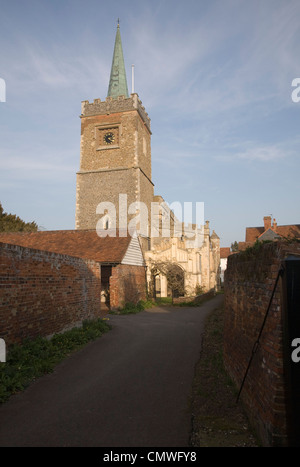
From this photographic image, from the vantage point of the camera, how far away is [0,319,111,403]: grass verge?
5426mm

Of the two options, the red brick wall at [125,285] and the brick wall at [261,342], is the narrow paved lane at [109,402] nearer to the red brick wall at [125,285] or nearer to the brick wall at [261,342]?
the brick wall at [261,342]

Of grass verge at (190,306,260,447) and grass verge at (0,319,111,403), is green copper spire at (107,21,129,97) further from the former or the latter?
grass verge at (190,306,260,447)

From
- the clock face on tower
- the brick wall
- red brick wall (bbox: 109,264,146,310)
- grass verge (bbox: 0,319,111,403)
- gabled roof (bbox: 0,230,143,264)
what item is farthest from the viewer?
the clock face on tower

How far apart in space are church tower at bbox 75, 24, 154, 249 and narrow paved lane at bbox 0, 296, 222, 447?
815 inches

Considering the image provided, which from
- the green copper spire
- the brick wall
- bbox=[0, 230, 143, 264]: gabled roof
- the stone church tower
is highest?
the green copper spire

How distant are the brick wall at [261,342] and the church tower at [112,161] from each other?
893 inches

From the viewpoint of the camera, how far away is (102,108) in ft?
101

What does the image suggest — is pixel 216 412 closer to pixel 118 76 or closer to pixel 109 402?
pixel 109 402

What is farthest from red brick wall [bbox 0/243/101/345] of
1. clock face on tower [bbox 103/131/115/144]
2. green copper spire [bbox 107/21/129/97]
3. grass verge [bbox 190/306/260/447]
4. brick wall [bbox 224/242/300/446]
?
green copper spire [bbox 107/21/129/97]

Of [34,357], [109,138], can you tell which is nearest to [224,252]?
[109,138]

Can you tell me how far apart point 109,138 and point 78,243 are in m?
14.3

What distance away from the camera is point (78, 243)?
794 inches

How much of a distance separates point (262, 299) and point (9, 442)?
3630 mm

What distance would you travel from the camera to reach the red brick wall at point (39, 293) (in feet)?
21.9
